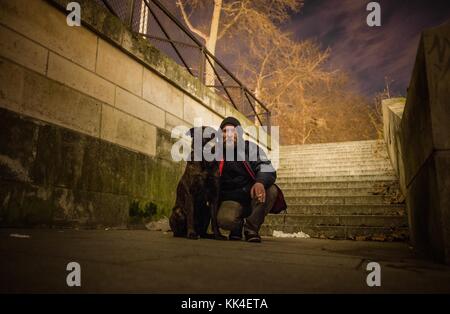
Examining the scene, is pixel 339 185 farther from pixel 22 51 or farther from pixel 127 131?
pixel 22 51

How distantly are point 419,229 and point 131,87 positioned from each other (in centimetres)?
435

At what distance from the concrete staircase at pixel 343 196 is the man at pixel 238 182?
194 cm

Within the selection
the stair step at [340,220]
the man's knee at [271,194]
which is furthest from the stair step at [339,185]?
the man's knee at [271,194]

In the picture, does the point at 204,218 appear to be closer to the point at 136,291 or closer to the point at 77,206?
the point at 77,206

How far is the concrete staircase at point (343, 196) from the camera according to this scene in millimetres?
5129

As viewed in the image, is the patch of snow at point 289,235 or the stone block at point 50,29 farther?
the patch of snow at point 289,235

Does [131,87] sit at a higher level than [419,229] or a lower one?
higher

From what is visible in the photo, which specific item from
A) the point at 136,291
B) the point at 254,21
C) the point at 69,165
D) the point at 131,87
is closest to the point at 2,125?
the point at 69,165

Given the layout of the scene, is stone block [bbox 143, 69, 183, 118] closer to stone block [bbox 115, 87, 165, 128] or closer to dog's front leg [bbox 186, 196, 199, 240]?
stone block [bbox 115, 87, 165, 128]

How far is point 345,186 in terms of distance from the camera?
23.6ft

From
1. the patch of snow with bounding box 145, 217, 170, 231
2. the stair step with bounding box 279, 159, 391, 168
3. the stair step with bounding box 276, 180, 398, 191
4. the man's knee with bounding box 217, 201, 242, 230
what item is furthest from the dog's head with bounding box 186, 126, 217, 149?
the stair step with bounding box 279, 159, 391, 168

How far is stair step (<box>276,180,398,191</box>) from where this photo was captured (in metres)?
6.61

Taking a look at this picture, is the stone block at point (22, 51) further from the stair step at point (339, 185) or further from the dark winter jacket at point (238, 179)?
the stair step at point (339, 185)
